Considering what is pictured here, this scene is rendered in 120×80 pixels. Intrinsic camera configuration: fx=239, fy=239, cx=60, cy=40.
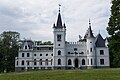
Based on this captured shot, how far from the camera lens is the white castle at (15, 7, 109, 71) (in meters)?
72.1

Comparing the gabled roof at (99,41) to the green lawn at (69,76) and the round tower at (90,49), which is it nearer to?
the round tower at (90,49)

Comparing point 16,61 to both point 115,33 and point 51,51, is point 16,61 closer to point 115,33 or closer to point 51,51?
point 51,51

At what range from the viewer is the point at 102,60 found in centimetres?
7238

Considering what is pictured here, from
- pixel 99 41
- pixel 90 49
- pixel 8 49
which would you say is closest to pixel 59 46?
pixel 90 49

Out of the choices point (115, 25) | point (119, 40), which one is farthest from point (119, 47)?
point (115, 25)

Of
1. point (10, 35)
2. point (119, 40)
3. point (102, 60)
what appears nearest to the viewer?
point (119, 40)

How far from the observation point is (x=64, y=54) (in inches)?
2849

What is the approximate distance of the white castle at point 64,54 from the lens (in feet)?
236

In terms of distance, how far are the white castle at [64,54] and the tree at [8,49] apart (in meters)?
3.09

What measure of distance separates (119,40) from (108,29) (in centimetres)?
191

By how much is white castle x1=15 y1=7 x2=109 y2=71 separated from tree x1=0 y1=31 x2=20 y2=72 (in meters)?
3.09

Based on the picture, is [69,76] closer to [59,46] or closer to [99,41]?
[59,46]

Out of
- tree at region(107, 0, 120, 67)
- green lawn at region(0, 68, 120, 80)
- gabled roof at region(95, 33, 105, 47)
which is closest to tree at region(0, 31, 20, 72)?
gabled roof at region(95, 33, 105, 47)

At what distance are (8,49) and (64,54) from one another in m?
17.7
